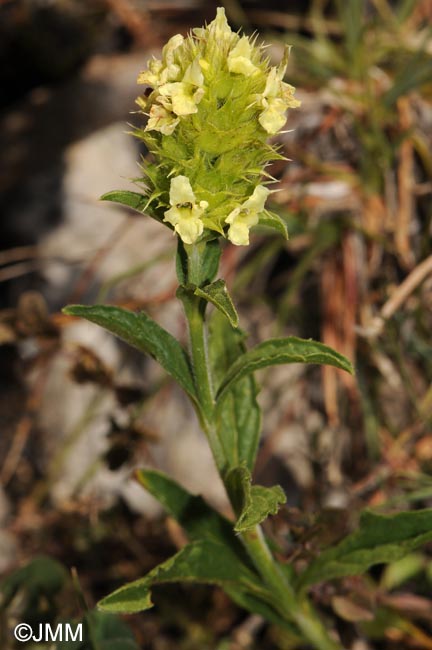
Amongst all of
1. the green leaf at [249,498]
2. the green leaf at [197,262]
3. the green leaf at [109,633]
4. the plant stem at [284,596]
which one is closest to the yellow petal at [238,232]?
the green leaf at [197,262]

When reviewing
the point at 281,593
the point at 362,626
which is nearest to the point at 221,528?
the point at 281,593

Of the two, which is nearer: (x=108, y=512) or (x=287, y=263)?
(x=108, y=512)

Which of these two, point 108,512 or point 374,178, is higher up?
point 374,178

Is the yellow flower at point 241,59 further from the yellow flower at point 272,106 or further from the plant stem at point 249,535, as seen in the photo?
the plant stem at point 249,535

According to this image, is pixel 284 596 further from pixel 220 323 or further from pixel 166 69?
pixel 166 69

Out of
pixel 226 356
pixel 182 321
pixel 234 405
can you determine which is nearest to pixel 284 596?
pixel 234 405

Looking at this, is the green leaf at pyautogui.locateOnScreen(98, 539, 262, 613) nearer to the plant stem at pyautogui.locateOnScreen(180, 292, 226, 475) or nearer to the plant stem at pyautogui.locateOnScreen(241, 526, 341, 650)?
the plant stem at pyautogui.locateOnScreen(241, 526, 341, 650)

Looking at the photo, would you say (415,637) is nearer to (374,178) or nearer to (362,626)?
(362,626)
